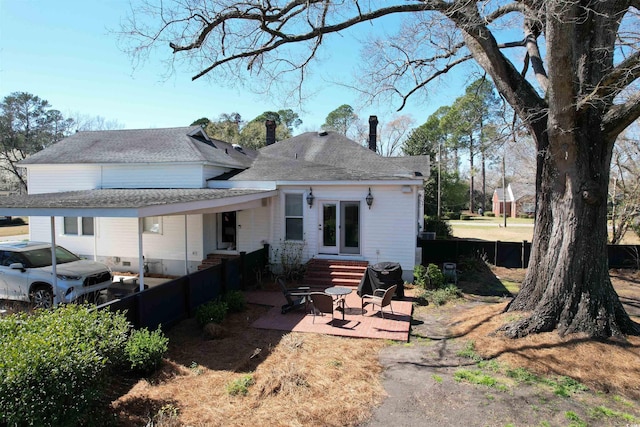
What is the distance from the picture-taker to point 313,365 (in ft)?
20.2

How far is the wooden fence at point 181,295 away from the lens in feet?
22.3

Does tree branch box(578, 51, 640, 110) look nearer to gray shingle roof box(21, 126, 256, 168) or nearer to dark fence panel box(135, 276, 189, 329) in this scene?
dark fence panel box(135, 276, 189, 329)

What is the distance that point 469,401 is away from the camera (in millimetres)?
5031

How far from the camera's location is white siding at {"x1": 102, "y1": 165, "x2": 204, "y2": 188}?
44.9 feet

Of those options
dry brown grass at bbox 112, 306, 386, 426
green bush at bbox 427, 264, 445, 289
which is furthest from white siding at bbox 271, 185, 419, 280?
dry brown grass at bbox 112, 306, 386, 426

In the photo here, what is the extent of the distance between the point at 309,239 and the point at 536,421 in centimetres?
918

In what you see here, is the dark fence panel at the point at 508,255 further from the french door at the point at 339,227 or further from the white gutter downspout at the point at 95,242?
the white gutter downspout at the point at 95,242

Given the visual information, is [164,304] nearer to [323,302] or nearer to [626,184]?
[323,302]

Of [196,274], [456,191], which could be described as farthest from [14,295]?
[456,191]

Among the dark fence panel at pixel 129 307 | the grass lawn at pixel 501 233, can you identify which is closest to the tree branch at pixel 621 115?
the dark fence panel at pixel 129 307

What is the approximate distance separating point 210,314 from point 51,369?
4312 millimetres

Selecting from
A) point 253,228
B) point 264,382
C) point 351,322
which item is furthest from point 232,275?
point 264,382

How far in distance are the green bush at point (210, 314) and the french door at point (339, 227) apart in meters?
5.46

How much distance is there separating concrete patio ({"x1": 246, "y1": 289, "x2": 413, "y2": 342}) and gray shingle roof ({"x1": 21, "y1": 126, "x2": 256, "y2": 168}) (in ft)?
23.5
